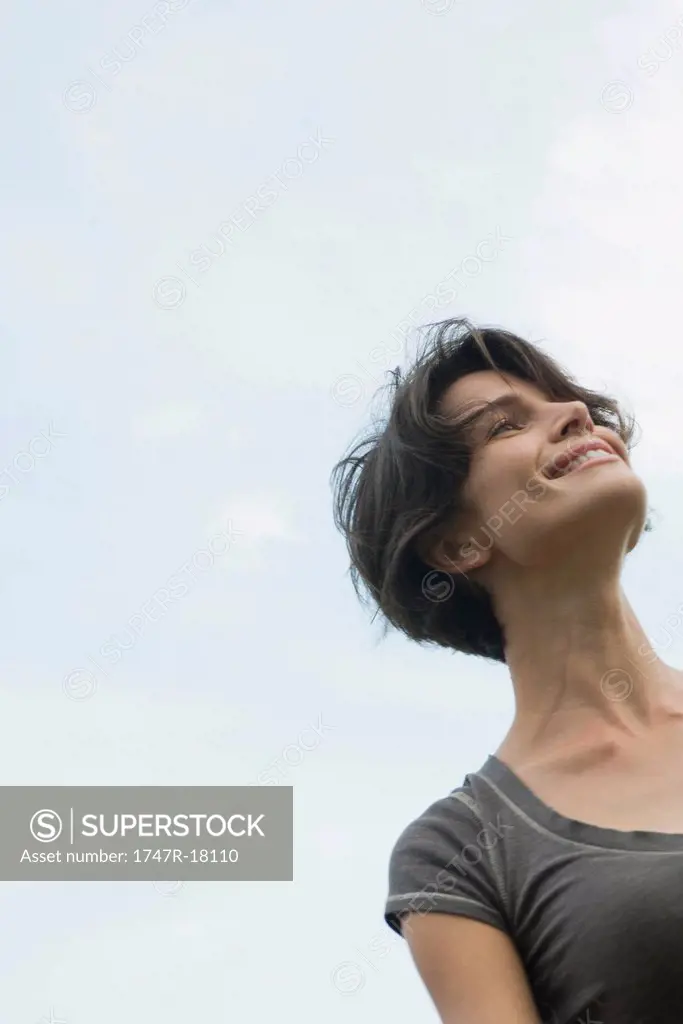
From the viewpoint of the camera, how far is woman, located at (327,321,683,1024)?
299 centimetres

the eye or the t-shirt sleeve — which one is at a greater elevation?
the eye

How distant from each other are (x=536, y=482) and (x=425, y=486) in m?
0.44

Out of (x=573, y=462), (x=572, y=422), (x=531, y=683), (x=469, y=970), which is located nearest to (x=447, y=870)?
(x=469, y=970)

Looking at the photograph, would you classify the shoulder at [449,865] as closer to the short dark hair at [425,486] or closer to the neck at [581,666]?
the neck at [581,666]

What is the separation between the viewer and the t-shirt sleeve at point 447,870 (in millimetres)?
3189

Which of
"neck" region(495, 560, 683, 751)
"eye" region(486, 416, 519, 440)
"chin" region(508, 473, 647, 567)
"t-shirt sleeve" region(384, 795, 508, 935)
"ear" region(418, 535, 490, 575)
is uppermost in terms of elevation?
"eye" region(486, 416, 519, 440)

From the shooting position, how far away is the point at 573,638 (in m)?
3.64

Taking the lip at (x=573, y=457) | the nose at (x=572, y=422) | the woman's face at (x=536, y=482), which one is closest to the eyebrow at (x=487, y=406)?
the woman's face at (x=536, y=482)

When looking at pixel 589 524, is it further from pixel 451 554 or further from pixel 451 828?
pixel 451 828

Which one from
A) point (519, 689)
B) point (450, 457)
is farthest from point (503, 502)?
point (519, 689)

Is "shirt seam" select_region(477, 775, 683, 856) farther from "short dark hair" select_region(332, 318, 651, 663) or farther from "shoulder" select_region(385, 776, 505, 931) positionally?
"short dark hair" select_region(332, 318, 651, 663)

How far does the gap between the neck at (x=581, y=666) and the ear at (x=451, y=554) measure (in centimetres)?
15

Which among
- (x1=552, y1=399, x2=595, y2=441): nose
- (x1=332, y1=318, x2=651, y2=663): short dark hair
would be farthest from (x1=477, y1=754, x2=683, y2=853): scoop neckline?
(x1=552, y1=399, x2=595, y2=441): nose

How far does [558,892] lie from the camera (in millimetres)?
3072
